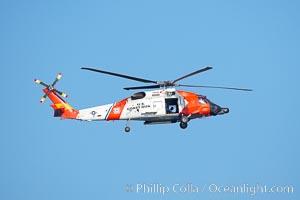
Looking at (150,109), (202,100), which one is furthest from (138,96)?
(202,100)

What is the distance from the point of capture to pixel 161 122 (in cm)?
3875

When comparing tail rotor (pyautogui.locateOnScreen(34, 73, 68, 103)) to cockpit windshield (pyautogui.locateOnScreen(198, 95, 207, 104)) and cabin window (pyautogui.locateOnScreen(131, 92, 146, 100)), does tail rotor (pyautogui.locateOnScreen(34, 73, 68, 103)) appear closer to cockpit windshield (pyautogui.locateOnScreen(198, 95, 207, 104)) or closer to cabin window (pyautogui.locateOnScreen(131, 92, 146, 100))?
cabin window (pyautogui.locateOnScreen(131, 92, 146, 100))

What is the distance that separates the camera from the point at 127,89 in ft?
124

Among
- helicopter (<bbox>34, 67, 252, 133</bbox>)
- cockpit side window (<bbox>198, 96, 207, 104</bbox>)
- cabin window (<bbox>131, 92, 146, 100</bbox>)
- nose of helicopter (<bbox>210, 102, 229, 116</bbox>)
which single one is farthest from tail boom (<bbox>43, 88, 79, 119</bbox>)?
nose of helicopter (<bbox>210, 102, 229, 116</bbox>)

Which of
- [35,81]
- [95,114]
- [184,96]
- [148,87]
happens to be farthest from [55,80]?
[184,96]

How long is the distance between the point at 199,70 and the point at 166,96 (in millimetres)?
4291

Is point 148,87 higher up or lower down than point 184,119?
higher up

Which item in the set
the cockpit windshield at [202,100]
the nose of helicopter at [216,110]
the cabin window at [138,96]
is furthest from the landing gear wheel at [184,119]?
the cabin window at [138,96]

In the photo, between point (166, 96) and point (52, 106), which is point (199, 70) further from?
point (52, 106)

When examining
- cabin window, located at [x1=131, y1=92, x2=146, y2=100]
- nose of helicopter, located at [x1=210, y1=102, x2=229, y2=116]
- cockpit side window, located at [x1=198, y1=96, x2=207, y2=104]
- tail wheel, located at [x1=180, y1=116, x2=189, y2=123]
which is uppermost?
cabin window, located at [x1=131, y1=92, x2=146, y2=100]

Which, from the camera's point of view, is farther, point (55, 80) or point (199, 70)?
point (55, 80)

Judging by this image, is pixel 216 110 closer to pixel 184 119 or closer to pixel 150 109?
pixel 184 119

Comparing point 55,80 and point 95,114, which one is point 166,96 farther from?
point 55,80

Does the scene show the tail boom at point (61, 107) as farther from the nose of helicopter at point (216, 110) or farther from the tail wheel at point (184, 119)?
the nose of helicopter at point (216, 110)
